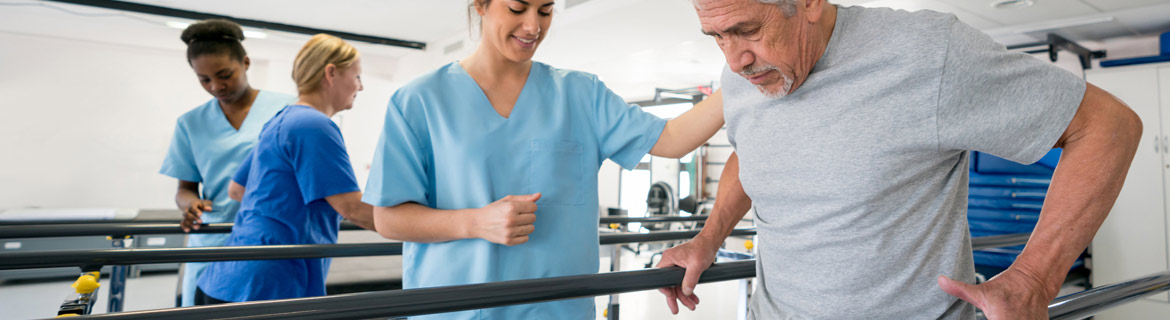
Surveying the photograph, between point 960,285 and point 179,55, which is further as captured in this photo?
point 179,55

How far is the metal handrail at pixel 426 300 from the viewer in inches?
28.6

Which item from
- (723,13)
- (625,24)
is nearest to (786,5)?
(723,13)

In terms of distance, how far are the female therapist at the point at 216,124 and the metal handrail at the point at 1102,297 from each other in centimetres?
226

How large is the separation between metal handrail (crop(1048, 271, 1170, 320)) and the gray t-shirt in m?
0.26

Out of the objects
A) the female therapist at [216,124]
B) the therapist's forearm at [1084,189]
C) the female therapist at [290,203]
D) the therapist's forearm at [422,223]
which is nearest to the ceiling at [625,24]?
the female therapist at [216,124]

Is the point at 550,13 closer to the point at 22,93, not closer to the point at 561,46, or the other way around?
the point at 561,46

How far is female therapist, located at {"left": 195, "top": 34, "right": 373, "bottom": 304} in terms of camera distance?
5.27ft

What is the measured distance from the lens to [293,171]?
1.65 m

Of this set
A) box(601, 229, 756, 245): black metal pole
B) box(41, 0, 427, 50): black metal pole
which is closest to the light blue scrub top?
box(601, 229, 756, 245): black metal pole

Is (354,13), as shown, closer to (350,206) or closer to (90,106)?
(90,106)

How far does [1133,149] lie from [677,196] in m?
8.63

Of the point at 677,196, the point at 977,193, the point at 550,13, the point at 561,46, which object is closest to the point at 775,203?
the point at 550,13

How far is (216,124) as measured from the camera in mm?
2273

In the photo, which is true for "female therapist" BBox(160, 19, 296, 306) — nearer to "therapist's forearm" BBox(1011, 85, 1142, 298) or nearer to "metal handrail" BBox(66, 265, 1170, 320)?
"metal handrail" BBox(66, 265, 1170, 320)
